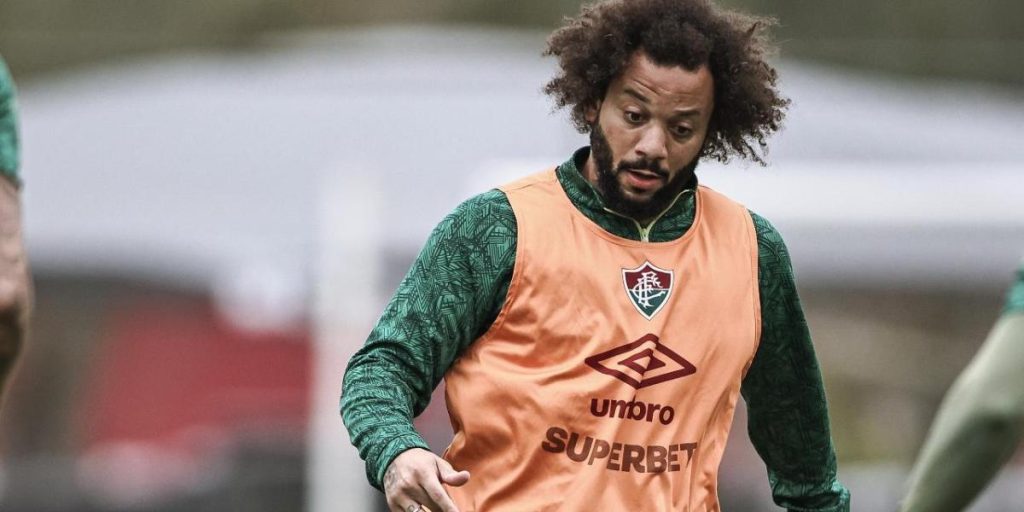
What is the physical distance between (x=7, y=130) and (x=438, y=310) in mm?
1041

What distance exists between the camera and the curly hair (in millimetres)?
5043

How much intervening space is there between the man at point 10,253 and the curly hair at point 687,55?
1.33 m

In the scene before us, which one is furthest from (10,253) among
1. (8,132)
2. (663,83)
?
(663,83)

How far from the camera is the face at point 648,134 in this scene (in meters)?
4.99

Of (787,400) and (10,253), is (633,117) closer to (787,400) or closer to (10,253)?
(787,400)

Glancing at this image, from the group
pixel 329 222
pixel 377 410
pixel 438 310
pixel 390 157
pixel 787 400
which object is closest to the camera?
pixel 377 410

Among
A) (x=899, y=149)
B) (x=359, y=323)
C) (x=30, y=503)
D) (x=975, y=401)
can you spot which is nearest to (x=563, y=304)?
(x=975, y=401)

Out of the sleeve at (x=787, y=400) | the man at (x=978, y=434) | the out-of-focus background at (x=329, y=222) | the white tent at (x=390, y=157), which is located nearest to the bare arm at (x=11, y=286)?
the sleeve at (x=787, y=400)

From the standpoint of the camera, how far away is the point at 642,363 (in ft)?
16.1

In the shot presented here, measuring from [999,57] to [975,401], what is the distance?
28209 millimetres

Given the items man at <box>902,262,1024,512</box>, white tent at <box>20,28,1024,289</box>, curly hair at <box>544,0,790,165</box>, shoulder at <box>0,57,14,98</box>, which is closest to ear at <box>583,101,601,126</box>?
curly hair at <box>544,0,790,165</box>

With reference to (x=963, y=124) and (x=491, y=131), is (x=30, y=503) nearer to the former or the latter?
(x=491, y=131)

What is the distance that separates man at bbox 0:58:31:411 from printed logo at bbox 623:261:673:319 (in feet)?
4.48

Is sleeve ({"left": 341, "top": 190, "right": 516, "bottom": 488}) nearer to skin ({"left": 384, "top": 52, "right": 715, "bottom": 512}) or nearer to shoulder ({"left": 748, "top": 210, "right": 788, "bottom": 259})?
skin ({"left": 384, "top": 52, "right": 715, "bottom": 512})
